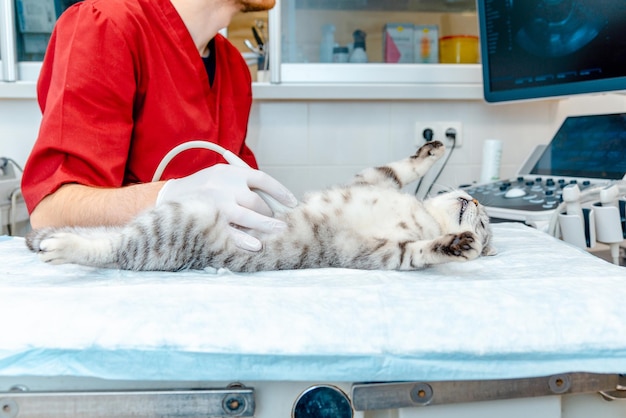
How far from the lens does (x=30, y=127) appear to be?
168 cm

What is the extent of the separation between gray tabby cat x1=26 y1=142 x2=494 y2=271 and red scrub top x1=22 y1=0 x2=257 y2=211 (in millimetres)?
171

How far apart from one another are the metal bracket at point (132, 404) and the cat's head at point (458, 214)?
583 mm

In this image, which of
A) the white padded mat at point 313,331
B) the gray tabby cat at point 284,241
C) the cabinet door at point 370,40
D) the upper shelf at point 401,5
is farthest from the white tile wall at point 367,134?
the white padded mat at point 313,331

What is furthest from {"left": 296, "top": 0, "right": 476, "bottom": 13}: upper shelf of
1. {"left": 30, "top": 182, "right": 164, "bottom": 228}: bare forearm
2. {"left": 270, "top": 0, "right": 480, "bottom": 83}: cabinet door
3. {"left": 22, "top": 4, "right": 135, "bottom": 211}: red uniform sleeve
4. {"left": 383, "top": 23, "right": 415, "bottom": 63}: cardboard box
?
{"left": 30, "top": 182, "right": 164, "bottom": 228}: bare forearm

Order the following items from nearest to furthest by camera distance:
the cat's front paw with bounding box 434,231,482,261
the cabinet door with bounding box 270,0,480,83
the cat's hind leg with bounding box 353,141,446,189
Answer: the cat's front paw with bounding box 434,231,482,261
the cat's hind leg with bounding box 353,141,446,189
the cabinet door with bounding box 270,0,480,83

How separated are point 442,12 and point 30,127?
1554 mm

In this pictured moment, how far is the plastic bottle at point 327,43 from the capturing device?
1.98 metres

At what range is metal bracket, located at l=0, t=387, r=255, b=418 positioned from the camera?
53cm

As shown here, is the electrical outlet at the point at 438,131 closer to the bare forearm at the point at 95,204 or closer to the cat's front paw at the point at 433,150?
the cat's front paw at the point at 433,150

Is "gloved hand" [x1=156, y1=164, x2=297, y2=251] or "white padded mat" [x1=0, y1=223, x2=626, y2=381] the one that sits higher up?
"gloved hand" [x1=156, y1=164, x2=297, y2=251]

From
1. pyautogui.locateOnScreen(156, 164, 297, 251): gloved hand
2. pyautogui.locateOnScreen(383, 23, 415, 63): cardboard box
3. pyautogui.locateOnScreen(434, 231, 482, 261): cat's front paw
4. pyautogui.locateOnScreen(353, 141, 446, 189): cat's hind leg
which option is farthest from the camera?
pyautogui.locateOnScreen(383, 23, 415, 63): cardboard box

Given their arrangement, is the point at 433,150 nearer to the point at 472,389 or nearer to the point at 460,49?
the point at 472,389

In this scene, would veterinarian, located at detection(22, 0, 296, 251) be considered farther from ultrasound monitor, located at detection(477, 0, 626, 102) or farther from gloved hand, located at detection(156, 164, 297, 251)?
ultrasound monitor, located at detection(477, 0, 626, 102)

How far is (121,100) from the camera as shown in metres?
1.11
